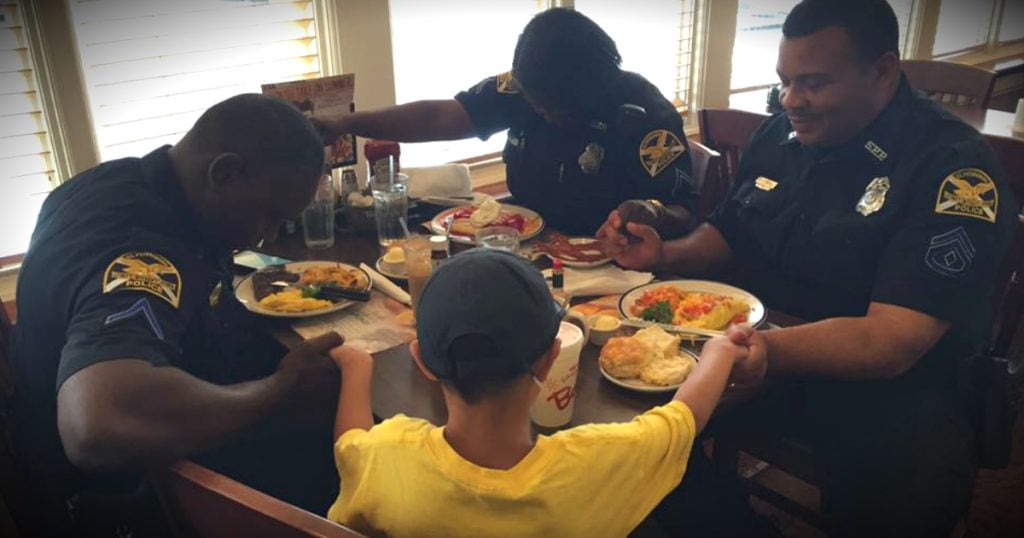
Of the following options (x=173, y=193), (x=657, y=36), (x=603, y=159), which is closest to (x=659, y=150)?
(x=603, y=159)

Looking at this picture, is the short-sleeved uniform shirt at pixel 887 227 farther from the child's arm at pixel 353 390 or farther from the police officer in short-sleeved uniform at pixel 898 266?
the child's arm at pixel 353 390

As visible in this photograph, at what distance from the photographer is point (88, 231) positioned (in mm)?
1253

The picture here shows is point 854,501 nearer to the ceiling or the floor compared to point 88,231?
nearer to the floor

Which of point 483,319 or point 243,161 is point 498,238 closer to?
point 243,161

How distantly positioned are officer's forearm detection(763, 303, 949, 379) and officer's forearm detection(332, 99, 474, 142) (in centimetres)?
130

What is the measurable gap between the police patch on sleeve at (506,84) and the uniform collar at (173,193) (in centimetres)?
119

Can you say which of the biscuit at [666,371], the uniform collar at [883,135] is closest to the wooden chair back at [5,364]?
the biscuit at [666,371]

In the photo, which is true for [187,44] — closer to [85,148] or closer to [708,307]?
[85,148]

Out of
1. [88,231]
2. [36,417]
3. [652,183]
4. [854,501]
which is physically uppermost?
[88,231]

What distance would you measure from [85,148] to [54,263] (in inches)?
58.4

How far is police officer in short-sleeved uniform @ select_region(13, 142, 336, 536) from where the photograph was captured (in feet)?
3.79

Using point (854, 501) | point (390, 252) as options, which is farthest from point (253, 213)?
point (854, 501)

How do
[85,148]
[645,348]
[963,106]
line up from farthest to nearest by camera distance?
[963,106] → [85,148] → [645,348]

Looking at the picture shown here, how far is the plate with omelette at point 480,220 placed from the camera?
6.59 ft
